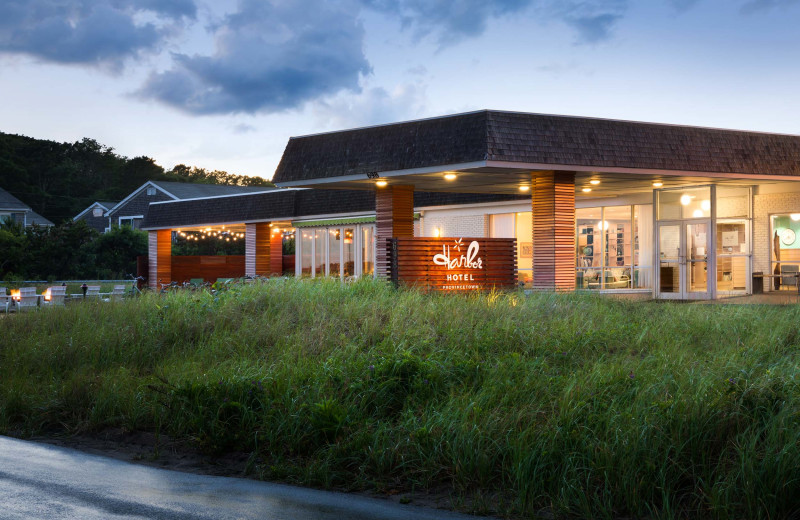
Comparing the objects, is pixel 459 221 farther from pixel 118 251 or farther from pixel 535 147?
pixel 118 251

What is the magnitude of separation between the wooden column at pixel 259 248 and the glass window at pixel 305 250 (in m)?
2.47

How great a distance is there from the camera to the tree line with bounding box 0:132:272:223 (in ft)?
224

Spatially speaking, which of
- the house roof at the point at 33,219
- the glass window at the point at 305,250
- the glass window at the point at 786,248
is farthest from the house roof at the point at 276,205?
the house roof at the point at 33,219

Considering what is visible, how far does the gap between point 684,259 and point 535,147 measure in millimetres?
6830

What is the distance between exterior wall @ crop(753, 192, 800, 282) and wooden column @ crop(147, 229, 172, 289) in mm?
28012

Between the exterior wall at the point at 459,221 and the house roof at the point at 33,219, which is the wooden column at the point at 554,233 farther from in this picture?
the house roof at the point at 33,219

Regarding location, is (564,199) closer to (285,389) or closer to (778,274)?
(778,274)

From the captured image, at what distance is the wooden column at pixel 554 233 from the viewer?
2000 centimetres

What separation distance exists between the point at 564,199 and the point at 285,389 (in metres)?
13.0

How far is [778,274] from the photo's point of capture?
76.3 feet

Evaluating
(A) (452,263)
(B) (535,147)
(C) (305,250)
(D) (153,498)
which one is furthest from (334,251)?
(D) (153,498)

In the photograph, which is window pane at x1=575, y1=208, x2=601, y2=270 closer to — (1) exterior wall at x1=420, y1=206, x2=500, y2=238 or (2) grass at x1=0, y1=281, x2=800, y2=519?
(1) exterior wall at x1=420, y1=206, x2=500, y2=238

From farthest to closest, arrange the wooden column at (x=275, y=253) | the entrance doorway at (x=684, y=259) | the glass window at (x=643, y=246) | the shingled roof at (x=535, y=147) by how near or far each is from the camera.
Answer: the wooden column at (x=275, y=253)
the glass window at (x=643, y=246)
the entrance doorway at (x=684, y=259)
the shingled roof at (x=535, y=147)

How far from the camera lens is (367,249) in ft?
103
